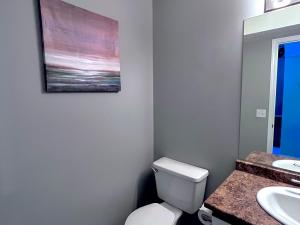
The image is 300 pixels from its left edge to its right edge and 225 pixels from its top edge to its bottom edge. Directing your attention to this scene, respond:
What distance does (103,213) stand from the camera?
137cm

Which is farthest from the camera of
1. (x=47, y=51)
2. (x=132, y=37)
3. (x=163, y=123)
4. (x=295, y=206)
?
(x=163, y=123)

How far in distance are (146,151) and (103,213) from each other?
62cm

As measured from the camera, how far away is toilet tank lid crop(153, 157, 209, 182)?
1335 mm

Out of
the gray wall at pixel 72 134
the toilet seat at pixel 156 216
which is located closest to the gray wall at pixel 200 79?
the gray wall at pixel 72 134

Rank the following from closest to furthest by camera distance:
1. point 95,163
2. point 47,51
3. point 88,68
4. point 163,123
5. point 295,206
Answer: point 295,206, point 47,51, point 88,68, point 95,163, point 163,123

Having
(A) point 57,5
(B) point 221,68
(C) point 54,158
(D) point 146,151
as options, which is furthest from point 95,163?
(B) point 221,68

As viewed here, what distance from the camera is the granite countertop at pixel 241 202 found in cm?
76

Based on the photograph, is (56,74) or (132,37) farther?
(132,37)

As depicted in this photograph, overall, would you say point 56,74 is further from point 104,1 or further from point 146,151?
point 146,151

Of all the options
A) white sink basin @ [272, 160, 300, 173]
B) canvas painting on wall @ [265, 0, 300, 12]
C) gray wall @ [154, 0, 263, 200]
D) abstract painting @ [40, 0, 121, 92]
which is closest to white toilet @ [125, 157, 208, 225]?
gray wall @ [154, 0, 263, 200]

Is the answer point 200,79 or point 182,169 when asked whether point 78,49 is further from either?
point 182,169

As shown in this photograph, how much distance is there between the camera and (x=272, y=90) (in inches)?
42.4

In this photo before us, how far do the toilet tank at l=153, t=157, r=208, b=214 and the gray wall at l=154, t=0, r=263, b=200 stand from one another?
90mm

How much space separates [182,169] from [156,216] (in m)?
0.40
